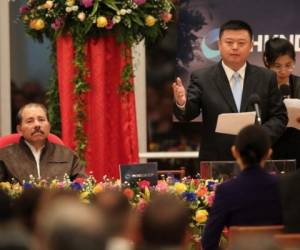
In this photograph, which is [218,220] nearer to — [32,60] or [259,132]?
[259,132]

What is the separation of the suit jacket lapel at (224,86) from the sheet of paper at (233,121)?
44 centimetres

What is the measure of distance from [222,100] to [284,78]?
0.66 meters

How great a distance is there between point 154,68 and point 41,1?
73.3 inches

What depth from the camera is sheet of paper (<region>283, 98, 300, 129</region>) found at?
15.4 ft

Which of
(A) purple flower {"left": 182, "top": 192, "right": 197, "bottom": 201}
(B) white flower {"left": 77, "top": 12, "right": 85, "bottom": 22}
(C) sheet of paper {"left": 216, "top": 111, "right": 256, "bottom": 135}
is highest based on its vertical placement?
(B) white flower {"left": 77, "top": 12, "right": 85, "bottom": 22}

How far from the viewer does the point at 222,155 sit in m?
4.62

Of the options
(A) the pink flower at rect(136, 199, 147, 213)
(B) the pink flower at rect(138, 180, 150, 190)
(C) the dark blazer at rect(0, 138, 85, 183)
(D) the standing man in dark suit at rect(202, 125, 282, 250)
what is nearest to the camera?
(D) the standing man in dark suit at rect(202, 125, 282, 250)

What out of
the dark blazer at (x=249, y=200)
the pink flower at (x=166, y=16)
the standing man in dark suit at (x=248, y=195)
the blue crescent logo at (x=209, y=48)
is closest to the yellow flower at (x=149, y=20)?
the pink flower at (x=166, y=16)

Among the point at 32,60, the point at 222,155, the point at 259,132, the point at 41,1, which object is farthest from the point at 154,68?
the point at 259,132

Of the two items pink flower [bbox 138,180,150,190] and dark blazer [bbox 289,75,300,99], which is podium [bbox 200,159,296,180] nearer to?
pink flower [bbox 138,180,150,190]

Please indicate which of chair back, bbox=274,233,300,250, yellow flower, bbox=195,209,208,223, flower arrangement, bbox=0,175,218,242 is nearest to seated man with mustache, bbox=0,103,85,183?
flower arrangement, bbox=0,175,218,242

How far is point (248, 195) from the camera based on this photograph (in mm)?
3086

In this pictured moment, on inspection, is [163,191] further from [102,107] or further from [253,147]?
[102,107]

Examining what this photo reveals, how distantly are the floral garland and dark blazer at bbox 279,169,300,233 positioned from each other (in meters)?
2.51
